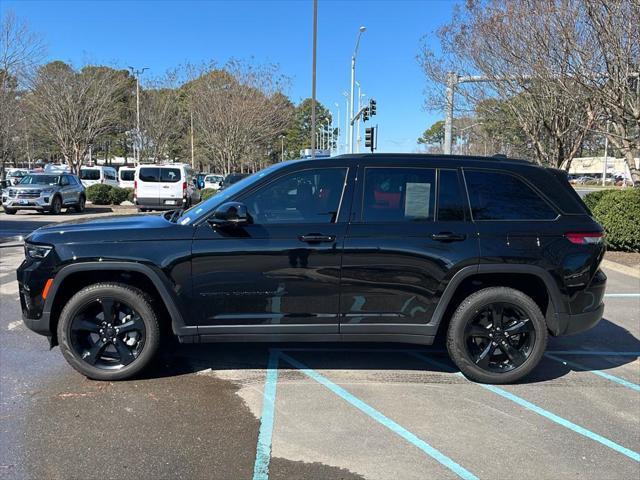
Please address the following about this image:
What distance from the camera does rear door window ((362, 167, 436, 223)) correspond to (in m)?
4.21

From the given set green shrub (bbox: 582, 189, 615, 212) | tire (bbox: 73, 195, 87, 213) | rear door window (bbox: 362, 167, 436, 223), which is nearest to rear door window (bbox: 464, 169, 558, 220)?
rear door window (bbox: 362, 167, 436, 223)

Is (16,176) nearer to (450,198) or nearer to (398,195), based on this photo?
(398,195)

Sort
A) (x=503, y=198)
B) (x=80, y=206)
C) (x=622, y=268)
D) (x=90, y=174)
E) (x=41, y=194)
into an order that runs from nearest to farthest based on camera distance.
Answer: (x=503, y=198) < (x=622, y=268) < (x=41, y=194) < (x=80, y=206) < (x=90, y=174)

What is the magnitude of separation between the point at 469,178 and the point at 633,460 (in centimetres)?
231

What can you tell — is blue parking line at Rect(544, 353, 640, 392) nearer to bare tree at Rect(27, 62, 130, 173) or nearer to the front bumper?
the front bumper

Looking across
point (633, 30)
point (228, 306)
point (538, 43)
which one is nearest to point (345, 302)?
point (228, 306)

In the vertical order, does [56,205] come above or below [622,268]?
above

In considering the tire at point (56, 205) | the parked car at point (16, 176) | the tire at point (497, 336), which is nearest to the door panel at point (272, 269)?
the tire at point (497, 336)

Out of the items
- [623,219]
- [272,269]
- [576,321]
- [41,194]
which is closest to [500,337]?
[576,321]

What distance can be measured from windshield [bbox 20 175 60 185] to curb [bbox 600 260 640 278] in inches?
734

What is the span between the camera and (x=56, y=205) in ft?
65.0

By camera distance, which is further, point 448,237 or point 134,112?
point 134,112

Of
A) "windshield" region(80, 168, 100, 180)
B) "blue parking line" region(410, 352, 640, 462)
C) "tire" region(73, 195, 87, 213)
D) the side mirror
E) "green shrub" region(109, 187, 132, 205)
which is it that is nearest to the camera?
"blue parking line" region(410, 352, 640, 462)

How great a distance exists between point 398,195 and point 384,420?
1.74 m
